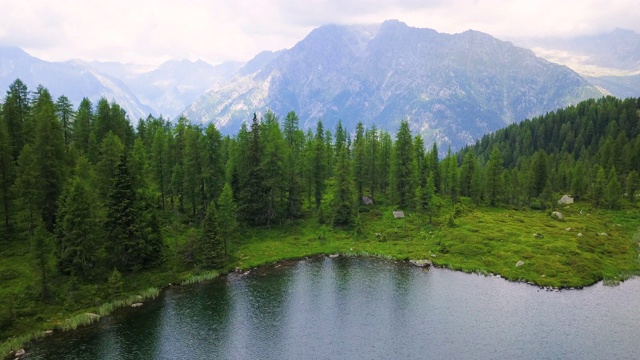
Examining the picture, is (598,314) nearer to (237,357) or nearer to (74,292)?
(237,357)

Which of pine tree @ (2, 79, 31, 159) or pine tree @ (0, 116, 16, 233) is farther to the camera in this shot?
pine tree @ (2, 79, 31, 159)

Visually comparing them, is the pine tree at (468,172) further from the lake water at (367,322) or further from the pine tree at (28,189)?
the pine tree at (28,189)

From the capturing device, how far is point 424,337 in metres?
44.8

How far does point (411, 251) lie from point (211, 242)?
3455 cm

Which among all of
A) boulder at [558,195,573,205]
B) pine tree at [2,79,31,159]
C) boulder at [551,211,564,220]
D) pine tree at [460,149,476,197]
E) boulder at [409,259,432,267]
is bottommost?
boulder at [409,259,432,267]

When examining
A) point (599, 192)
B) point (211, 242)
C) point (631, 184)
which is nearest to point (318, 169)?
point (211, 242)

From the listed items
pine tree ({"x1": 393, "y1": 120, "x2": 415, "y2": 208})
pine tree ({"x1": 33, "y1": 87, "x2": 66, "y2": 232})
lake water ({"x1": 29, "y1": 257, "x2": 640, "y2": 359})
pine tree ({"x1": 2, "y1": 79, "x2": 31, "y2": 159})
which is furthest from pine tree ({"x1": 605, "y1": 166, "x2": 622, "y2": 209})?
pine tree ({"x1": 2, "y1": 79, "x2": 31, "y2": 159})

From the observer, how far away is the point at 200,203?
8431cm

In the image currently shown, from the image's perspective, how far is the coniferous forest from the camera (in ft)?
174

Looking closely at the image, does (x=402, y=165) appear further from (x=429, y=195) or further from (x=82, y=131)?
(x=82, y=131)

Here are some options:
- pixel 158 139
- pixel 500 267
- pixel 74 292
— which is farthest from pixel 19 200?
pixel 500 267

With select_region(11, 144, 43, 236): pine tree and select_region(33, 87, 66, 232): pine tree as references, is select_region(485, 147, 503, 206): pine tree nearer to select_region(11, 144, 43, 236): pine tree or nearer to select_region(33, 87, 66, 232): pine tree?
select_region(33, 87, 66, 232): pine tree

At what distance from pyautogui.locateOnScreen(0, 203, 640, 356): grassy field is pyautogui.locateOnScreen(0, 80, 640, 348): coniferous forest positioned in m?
0.36

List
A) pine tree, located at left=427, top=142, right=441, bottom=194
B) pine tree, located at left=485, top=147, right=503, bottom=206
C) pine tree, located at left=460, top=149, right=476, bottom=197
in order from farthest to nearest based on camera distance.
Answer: pine tree, located at left=427, top=142, right=441, bottom=194
pine tree, located at left=460, top=149, right=476, bottom=197
pine tree, located at left=485, top=147, right=503, bottom=206
